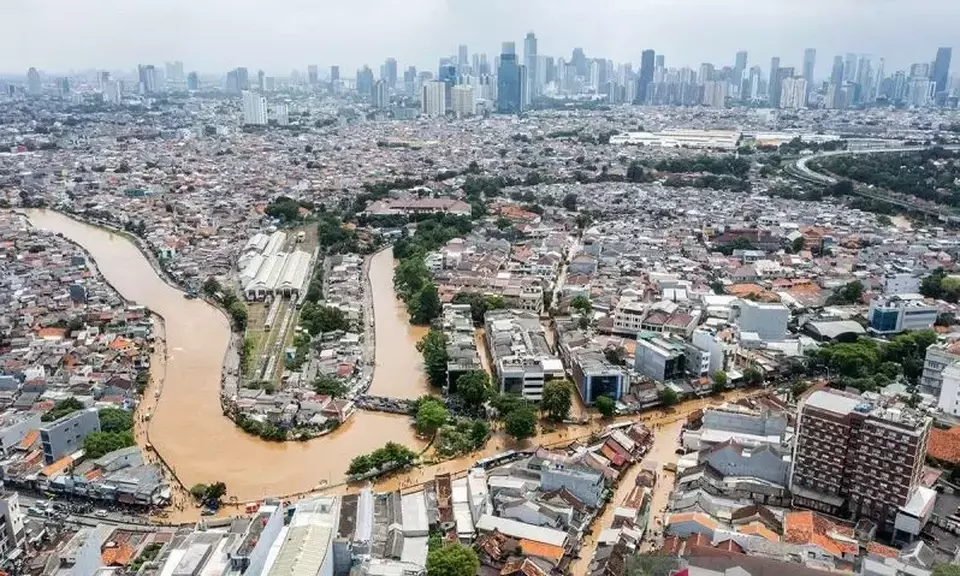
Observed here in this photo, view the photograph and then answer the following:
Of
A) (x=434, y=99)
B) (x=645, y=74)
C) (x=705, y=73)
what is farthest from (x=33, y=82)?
(x=705, y=73)

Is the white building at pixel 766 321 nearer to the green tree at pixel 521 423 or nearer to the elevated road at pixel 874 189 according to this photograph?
the green tree at pixel 521 423

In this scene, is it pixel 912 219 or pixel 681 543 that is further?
pixel 912 219

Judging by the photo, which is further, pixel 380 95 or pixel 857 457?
pixel 380 95

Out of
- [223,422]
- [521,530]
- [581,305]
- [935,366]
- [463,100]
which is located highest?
[463,100]

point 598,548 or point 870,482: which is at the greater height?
point 870,482

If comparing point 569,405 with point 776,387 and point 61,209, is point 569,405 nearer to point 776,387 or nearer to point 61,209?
point 776,387

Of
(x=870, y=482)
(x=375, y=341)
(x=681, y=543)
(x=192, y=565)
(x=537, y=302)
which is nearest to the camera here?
(x=192, y=565)

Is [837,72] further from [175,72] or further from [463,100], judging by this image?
[175,72]

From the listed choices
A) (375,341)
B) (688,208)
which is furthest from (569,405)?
(688,208)
